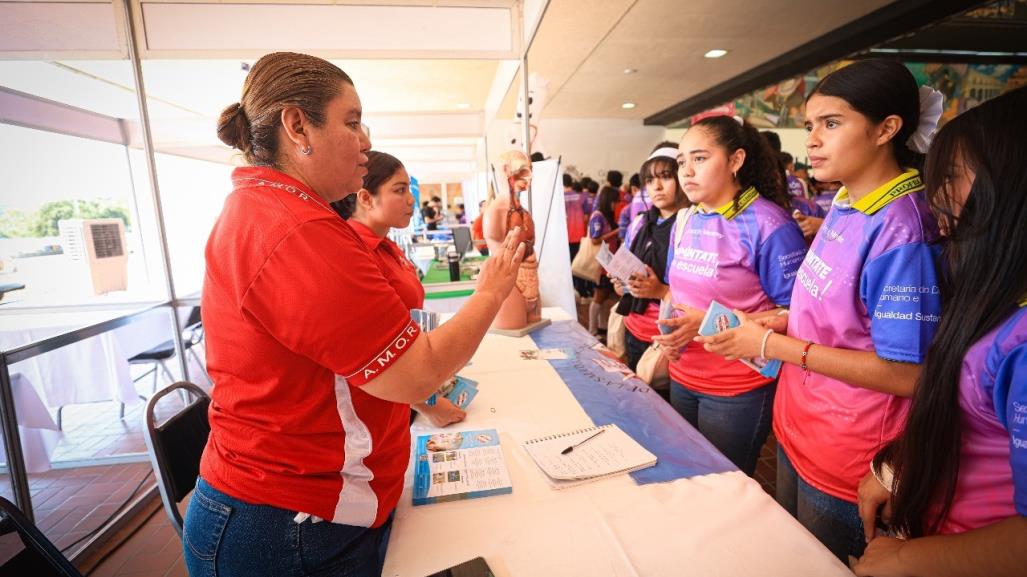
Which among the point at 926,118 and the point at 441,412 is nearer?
the point at 926,118

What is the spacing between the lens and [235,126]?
0.79 metres

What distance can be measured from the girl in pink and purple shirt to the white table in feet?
0.51

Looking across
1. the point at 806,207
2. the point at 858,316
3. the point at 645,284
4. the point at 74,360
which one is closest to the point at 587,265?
the point at 806,207

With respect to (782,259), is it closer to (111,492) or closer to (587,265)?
→ (587,265)

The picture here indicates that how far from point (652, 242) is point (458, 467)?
1535mm

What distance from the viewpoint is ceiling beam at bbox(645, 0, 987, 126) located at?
404 cm

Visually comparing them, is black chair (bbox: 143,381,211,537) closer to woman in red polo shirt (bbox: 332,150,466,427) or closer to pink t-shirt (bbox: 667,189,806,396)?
woman in red polo shirt (bbox: 332,150,466,427)

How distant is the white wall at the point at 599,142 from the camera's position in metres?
10.0

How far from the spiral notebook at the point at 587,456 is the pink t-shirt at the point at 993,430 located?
56cm

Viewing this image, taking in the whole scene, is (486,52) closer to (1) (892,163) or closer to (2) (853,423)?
(1) (892,163)

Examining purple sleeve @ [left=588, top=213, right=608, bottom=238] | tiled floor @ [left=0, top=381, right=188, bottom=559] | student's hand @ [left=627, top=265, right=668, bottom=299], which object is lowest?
tiled floor @ [left=0, top=381, right=188, bottom=559]

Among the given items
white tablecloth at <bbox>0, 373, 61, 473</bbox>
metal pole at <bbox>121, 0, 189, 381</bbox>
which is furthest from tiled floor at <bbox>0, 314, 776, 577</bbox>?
metal pole at <bbox>121, 0, 189, 381</bbox>

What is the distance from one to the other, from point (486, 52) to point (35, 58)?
2414 mm

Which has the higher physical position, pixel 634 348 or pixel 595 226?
pixel 595 226
